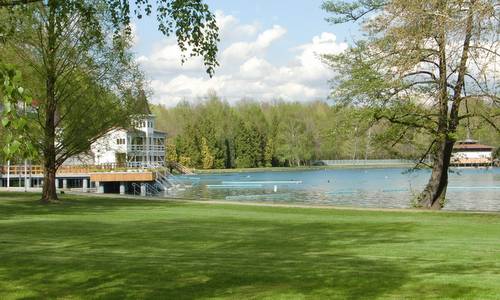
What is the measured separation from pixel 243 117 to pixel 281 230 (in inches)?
5104

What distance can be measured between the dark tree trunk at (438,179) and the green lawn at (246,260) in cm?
781

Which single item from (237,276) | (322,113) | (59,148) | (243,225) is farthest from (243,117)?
(237,276)

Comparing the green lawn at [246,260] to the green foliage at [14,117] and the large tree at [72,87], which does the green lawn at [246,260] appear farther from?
the large tree at [72,87]

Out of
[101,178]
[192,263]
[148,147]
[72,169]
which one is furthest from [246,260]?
[148,147]

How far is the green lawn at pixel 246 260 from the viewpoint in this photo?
8055 millimetres

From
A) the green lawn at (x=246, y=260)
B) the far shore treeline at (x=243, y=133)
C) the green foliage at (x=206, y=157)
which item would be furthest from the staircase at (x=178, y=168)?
the green lawn at (x=246, y=260)

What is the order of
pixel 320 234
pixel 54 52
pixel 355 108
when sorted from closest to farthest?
pixel 320 234
pixel 355 108
pixel 54 52

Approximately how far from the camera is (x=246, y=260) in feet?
34.9

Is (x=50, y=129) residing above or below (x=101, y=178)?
above

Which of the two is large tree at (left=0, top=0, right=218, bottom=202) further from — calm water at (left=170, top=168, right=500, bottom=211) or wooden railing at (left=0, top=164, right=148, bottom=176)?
wooden railing at (left=0, top=164, right=148, bottom=176)

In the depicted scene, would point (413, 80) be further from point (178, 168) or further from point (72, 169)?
point (178, 168)

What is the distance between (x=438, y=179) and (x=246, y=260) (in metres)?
18.3

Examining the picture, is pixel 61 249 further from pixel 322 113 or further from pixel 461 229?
pixel 322 113

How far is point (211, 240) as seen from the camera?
1418 cm
